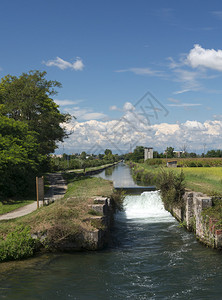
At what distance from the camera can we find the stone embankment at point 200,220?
1385cm

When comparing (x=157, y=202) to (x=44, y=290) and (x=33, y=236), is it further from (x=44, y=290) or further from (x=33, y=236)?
(x=44, y=290)

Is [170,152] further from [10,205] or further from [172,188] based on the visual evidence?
[10,205]

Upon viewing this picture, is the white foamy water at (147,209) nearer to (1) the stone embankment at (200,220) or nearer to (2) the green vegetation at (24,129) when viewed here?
(1) the stone embankment at (200,220)

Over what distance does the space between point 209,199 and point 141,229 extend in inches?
200

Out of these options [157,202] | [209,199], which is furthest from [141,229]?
[157,202]

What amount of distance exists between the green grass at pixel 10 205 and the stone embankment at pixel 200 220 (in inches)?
443

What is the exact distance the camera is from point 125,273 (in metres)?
11.0

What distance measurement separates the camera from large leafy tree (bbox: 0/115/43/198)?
2277 centimetres

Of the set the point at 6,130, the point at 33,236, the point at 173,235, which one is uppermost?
the point at 6,130

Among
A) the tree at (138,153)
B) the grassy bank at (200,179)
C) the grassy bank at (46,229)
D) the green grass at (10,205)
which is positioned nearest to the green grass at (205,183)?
the grassy bank at (200,179)

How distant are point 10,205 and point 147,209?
11037 mm

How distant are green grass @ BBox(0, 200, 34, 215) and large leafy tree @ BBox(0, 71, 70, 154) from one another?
1089 centimetres

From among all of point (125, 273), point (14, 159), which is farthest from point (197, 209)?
point (14, 159)

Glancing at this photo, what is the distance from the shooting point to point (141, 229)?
18609 millimetres
